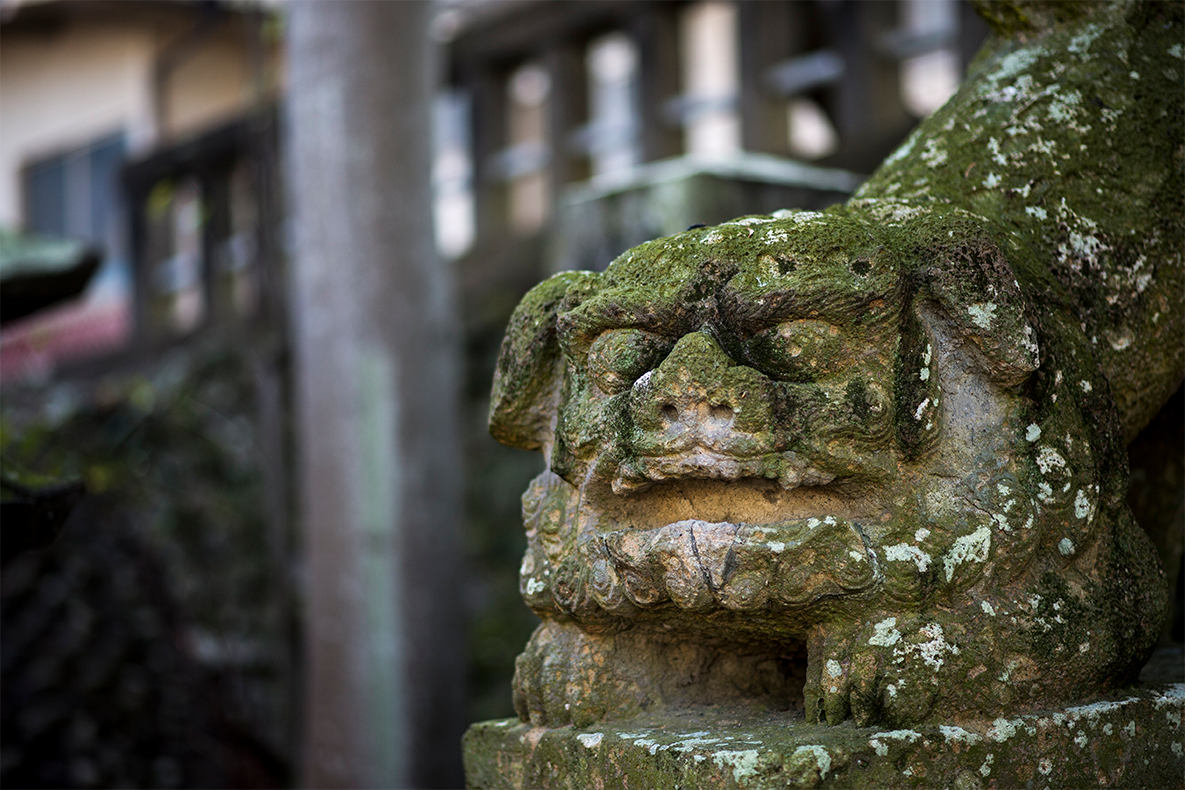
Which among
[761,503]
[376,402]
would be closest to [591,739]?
[761,503]

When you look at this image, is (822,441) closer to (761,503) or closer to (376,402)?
(761,503)

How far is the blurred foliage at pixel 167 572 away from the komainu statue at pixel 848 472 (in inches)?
126

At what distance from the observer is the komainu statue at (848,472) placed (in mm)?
1296

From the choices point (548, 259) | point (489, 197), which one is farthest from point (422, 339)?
point (489, 197)

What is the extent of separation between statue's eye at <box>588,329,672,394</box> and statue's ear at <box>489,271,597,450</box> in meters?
0.16

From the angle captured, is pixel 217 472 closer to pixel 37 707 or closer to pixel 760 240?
pixel 37 707

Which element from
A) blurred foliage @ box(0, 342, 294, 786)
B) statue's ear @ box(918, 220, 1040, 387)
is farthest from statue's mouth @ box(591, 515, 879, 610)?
blurred foliage @ box(0, 342, 294, 786)

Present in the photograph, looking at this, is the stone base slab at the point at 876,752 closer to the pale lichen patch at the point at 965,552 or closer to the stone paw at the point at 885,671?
the stone paw at the point at 885,671

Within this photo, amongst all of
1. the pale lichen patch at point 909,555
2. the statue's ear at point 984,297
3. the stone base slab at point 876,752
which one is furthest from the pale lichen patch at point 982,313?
the stone base slab at point 876,752

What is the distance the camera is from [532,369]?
5.08 feet

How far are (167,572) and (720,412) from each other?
4698 mm

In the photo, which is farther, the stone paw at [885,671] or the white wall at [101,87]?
the white wall at [101,87]

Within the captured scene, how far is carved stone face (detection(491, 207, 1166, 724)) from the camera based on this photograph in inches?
51.0

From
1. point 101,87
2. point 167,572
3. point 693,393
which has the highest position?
point 101,87
